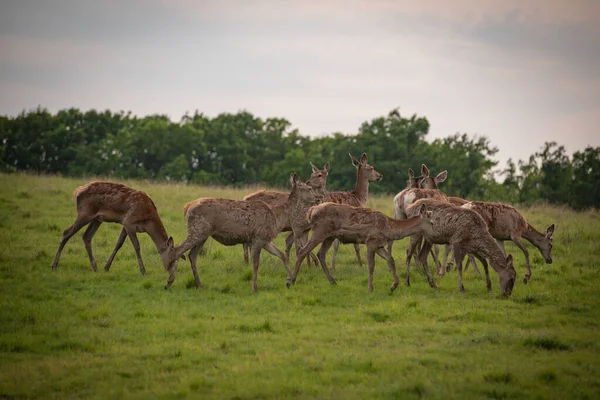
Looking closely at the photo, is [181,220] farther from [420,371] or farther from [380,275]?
[420,371]

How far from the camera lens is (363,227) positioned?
16109mm

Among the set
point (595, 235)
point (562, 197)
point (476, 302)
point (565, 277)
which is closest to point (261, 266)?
point (476, 302)

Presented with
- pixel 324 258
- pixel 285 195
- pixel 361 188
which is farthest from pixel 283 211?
Result: pixel 361 188

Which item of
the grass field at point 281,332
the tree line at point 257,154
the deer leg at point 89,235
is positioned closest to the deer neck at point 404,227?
the grass field at point 281,332

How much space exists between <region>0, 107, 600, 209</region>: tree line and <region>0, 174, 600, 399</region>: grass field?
30600mm

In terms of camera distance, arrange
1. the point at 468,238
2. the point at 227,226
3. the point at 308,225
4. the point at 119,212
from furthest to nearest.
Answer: the point at 308,225 → the point at 119,212 → the point at 468,238 → the point at 227,226

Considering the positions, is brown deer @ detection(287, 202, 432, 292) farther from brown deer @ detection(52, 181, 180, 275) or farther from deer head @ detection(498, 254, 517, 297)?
brown deer @ detection(52, 181, 180, 275)

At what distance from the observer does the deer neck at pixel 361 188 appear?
20422 millimetres

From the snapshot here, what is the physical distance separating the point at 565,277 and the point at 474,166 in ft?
113

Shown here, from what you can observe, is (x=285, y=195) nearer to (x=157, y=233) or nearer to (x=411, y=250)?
(x=157, y=233)

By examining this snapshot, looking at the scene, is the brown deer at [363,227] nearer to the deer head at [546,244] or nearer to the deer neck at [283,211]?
the deer neck at [283,211]

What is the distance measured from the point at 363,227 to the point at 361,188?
4.69 m

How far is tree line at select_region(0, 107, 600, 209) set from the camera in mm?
49844

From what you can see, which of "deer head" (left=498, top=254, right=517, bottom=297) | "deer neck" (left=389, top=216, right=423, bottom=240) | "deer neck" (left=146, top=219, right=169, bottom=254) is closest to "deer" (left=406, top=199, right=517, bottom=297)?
"deer head" (left=498, top=254, right=517, bottom=297)
